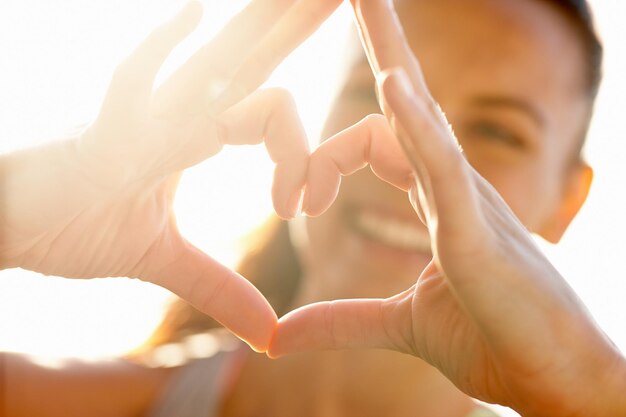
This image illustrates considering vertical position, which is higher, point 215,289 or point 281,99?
point 281,99

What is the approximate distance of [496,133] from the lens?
2.00 m

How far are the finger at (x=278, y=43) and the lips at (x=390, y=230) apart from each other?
49.7 inches

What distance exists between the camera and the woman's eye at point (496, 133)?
6.55 feet

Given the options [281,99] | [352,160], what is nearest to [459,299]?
[352,160]

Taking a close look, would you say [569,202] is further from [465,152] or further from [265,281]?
[265,281]

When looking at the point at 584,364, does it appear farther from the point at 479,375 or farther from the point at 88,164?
the point at 88,164

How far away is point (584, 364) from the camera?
0.90m

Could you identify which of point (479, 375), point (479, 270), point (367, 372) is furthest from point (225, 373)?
point (479, 270)

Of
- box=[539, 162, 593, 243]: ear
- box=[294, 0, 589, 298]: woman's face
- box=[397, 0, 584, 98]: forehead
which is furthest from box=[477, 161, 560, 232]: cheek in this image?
box=[397, 0, 584, 98]: forehead

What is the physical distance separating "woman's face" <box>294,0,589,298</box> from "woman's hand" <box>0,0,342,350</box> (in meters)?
1.03

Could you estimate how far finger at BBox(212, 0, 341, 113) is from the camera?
3.21 feet

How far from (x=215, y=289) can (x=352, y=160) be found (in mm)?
334

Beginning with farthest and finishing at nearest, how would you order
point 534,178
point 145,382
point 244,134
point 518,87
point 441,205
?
point 145,382 → point 534,178 → point 518,87 → point 244,134 → point 441,205

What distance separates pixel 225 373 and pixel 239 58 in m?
1.68
